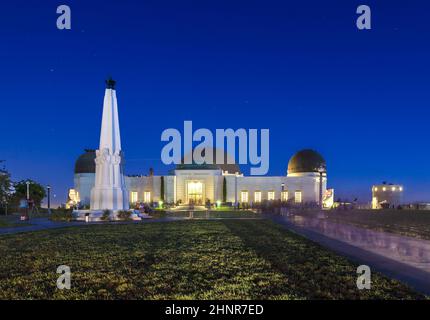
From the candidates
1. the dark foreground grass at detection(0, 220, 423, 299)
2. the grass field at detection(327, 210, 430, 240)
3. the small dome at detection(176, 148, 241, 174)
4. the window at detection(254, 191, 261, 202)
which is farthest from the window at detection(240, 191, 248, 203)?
the dark foreground grass at detection(0, 220, 423, 299)

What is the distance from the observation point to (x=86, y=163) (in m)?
65.4

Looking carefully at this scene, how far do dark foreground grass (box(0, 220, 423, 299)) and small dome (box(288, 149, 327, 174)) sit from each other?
171 feet

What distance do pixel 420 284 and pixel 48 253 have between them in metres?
10.7

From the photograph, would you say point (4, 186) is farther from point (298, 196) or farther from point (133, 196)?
point (298, 196)

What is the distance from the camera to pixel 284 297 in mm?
7066

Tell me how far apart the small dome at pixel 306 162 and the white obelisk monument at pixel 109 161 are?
40.5 m

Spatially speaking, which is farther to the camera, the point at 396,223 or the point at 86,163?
the point at 86,163

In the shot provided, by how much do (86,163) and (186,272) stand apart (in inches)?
2353

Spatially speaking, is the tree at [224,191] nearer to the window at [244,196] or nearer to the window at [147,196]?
the window at [244,196]

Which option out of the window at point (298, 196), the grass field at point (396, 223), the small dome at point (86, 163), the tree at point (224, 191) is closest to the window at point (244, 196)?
the tree at point (224, 191)

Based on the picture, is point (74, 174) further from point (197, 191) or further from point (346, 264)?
point (346, 264)

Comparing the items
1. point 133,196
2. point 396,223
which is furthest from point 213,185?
point 396,223
